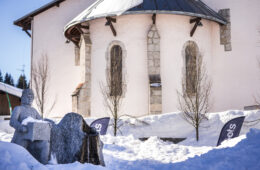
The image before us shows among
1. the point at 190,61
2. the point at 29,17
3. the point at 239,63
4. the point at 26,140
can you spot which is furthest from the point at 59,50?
the point at 26,140

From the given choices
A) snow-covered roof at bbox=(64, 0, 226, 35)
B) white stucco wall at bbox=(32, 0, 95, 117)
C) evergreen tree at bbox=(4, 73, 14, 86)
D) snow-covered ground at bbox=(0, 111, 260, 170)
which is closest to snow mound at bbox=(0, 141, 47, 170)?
snow-covered ground at bbox=(0, 111, 260, 170)

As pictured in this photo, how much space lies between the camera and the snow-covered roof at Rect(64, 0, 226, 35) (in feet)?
43.2

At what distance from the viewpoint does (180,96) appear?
542 inches

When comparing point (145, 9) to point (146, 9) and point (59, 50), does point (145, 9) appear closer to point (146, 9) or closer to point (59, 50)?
point (146, 9)

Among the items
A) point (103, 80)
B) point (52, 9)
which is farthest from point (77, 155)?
point (52, 9)

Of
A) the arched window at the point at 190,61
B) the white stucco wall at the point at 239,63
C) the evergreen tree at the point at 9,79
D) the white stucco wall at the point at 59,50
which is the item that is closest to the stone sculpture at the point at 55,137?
the arched window at the point at 190,61

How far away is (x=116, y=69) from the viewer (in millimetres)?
14000

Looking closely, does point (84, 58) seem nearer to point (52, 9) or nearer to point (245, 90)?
point (52, 9)

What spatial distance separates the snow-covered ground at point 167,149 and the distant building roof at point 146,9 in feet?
15.3

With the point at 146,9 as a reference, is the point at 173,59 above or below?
below

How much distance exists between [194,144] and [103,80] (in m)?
5.47

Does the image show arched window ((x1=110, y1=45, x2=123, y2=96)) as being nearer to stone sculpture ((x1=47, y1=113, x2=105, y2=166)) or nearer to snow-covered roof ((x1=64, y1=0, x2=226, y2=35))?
snow-covered roof ((x1=64, y1=0, x2=226, y2=35))

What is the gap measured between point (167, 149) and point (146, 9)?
675cm

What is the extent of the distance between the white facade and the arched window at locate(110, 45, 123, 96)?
0.33m
